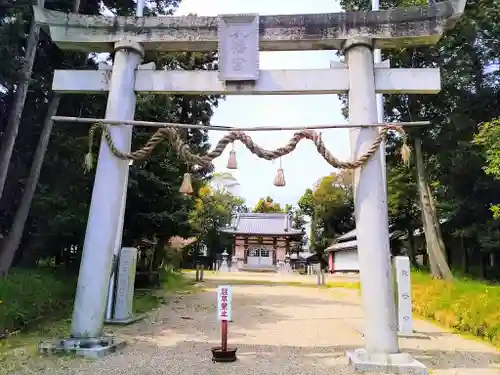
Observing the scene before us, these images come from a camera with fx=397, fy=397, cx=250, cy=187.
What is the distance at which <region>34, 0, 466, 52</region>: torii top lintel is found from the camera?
20.1 ft

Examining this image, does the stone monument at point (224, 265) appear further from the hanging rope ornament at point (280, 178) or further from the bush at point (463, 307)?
the hanging rope ornament at point (280, 178)

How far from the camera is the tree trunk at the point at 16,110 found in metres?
8.35

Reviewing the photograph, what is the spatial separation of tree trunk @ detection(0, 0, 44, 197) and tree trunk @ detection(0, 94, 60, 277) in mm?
741

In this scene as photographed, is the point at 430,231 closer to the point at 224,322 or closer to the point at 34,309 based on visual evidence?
the point at 224,322

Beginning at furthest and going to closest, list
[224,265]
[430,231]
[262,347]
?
1. [224,265]
2. [430,231]
3. [262,347]

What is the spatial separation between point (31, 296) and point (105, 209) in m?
3.94

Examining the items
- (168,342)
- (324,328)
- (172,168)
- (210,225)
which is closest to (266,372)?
(168,342)

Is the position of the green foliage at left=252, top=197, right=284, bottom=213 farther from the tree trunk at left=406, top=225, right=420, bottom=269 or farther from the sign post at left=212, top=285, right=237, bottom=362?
the sign post at left=212, top=285, right=237, bottom=362

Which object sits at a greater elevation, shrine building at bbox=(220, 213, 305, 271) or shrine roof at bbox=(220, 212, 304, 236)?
shrine roof at bbox=(220, 212, 304, 236)

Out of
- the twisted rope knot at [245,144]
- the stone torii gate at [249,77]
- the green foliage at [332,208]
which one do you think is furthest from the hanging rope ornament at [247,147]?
the green foliage at [332,208]

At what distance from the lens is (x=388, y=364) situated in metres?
5.14

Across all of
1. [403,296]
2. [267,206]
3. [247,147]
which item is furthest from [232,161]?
[267,206]

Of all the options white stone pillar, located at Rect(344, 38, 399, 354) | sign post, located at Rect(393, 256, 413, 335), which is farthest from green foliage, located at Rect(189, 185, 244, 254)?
white stone pillar, located at Rect(344, 38, 399, 354)

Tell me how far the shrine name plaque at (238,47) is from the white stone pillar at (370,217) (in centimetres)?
149
